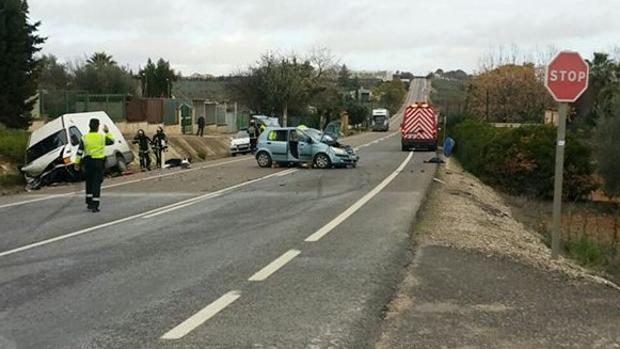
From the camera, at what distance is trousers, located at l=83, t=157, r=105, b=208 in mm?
15266

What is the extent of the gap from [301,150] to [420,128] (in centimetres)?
2096

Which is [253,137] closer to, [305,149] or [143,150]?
[143,150]

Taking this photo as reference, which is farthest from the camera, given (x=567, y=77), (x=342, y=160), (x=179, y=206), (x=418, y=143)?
(x=418, y=143)

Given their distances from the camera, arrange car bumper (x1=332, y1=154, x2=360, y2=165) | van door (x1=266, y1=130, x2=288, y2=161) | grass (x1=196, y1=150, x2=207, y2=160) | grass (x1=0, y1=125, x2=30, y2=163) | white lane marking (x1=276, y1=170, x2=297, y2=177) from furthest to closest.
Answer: grass (x1=196, y1=150, x2=207, y2=160)
van door (x1=266, y1=130, x2=288, y2=161)
car bumper (x1=332, y1=154, x2=360, y2=165)
grass (x1=0, y1=125, x2=30, y2=163)
white lane marking (x1=276, y1=170, x2=297, y2=177)

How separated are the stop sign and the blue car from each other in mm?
19487

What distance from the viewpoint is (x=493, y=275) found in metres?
8.72

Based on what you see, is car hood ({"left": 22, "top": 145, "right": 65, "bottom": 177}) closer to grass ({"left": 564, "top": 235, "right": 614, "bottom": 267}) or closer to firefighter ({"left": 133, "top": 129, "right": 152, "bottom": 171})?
firefighter ({"left": 133, "top": 129, "right": 152, "bottom": 171})

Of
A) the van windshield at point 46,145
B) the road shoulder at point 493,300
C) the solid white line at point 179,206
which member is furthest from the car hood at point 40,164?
the road shoulder at point 493,300

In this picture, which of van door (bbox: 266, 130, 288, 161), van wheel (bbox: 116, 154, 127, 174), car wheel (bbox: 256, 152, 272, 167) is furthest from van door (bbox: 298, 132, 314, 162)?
van wheel (bbox: 116, 154, 127, 174)

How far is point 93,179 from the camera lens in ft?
50.5

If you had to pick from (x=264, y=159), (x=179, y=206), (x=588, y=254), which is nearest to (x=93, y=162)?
(x=179, y=206)

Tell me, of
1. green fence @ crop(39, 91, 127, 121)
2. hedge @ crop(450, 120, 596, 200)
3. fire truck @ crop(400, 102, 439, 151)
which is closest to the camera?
hedge @ crop(450, 120, 596, 200)

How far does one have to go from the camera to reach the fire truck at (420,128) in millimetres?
48500

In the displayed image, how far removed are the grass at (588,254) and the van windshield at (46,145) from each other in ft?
54.9
